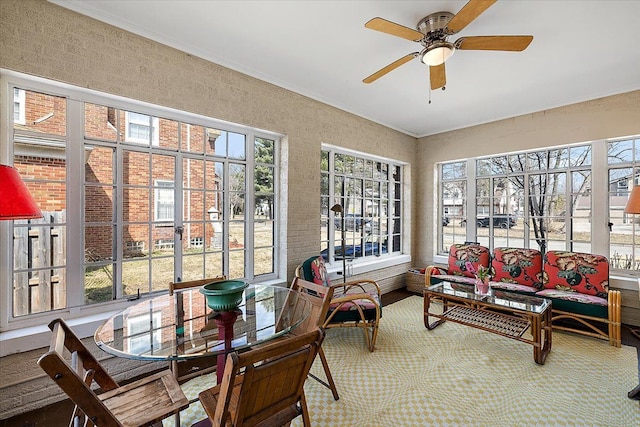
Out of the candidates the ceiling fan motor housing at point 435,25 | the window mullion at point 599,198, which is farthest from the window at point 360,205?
the window mullion at point 599,198

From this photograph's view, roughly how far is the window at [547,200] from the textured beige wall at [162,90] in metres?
2.26

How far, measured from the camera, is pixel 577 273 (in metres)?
3.54

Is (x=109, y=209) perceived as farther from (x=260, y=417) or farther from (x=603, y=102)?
(x=603, y=102)

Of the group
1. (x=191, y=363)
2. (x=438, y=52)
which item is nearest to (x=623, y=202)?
(x=438, y=52)

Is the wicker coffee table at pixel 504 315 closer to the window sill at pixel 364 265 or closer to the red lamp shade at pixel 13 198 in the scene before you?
the window sill at pixel 364 265

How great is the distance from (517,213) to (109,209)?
17.8ft

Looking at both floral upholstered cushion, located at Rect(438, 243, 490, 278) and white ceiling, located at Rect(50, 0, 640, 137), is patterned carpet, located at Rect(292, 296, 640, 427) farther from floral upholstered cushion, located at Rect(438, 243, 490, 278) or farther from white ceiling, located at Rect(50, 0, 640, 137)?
white ceiling, located at Rect(50, 0, 640, 137)

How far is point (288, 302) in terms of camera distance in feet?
7.14

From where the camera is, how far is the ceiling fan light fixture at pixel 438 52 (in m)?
2.22

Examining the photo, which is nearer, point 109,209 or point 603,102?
point 109,209

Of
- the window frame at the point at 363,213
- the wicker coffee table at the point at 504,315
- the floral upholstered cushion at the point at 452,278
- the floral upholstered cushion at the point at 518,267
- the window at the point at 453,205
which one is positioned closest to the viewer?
the wicker coffee table at the point at 504,315

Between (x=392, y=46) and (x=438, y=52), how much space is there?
57 centimetres

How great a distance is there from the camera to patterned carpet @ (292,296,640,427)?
1963mm

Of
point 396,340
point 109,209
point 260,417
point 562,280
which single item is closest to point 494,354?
point 396,340
